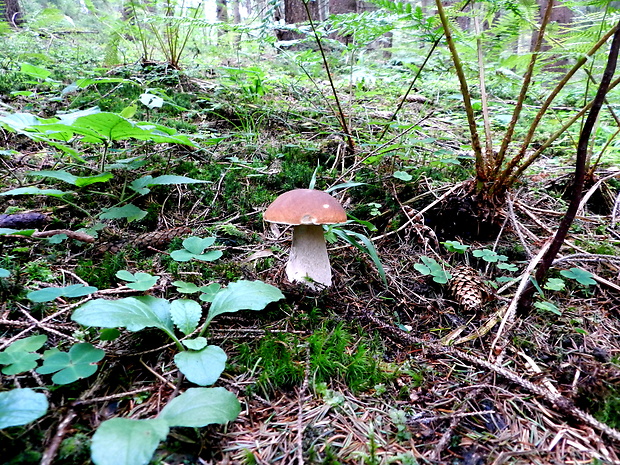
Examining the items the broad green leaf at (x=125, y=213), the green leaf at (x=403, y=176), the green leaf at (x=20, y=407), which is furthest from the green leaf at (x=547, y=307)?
the broad green leaf at (x=125, y=213)

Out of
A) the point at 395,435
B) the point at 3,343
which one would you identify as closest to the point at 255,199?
the point at 3,343

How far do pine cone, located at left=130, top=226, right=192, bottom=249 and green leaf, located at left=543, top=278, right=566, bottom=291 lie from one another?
2298mm

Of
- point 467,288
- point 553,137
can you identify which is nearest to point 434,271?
point 467,288

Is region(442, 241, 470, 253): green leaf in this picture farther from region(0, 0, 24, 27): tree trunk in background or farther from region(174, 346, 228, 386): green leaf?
region(0, 0, 24, 27): tree trunk in background

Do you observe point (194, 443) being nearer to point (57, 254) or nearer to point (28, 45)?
point (57, 254)

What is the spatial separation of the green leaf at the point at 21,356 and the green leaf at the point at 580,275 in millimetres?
2656

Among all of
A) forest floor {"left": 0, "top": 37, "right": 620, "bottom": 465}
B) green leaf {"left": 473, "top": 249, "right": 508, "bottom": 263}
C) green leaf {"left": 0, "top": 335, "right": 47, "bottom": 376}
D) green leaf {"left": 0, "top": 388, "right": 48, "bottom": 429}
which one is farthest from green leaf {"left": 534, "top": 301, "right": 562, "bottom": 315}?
green leaf {"left": 0, "top": 335, "right": 47, "bottom": 376}

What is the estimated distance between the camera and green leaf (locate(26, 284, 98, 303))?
1444mm

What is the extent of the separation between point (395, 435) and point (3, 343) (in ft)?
5.17

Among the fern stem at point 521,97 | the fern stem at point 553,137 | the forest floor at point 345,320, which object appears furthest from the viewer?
the fern stem at point 521,97

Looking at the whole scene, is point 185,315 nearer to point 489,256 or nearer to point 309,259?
point 309,259

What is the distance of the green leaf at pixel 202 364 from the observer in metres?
1.17

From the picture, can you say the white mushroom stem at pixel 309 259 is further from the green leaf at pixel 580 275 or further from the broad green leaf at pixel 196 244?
the green leaf at pixel 580 275

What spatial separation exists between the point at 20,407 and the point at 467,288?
2.03 metres
